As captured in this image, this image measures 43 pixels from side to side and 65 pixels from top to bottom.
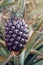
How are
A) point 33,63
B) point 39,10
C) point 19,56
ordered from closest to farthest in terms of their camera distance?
point 19,56 < point 33,63 < point 39,10

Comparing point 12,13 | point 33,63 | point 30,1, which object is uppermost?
point 12,13

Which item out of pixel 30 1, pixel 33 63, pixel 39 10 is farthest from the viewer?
pixel 30 1

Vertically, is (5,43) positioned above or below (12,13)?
below

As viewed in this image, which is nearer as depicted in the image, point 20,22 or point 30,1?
point 20,22

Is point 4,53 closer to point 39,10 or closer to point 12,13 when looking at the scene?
point 12,13

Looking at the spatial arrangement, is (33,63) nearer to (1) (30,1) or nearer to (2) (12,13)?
(2) (12,13)

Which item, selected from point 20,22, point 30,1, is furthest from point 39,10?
point 30,1

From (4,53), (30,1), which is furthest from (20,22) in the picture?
(30,1)
